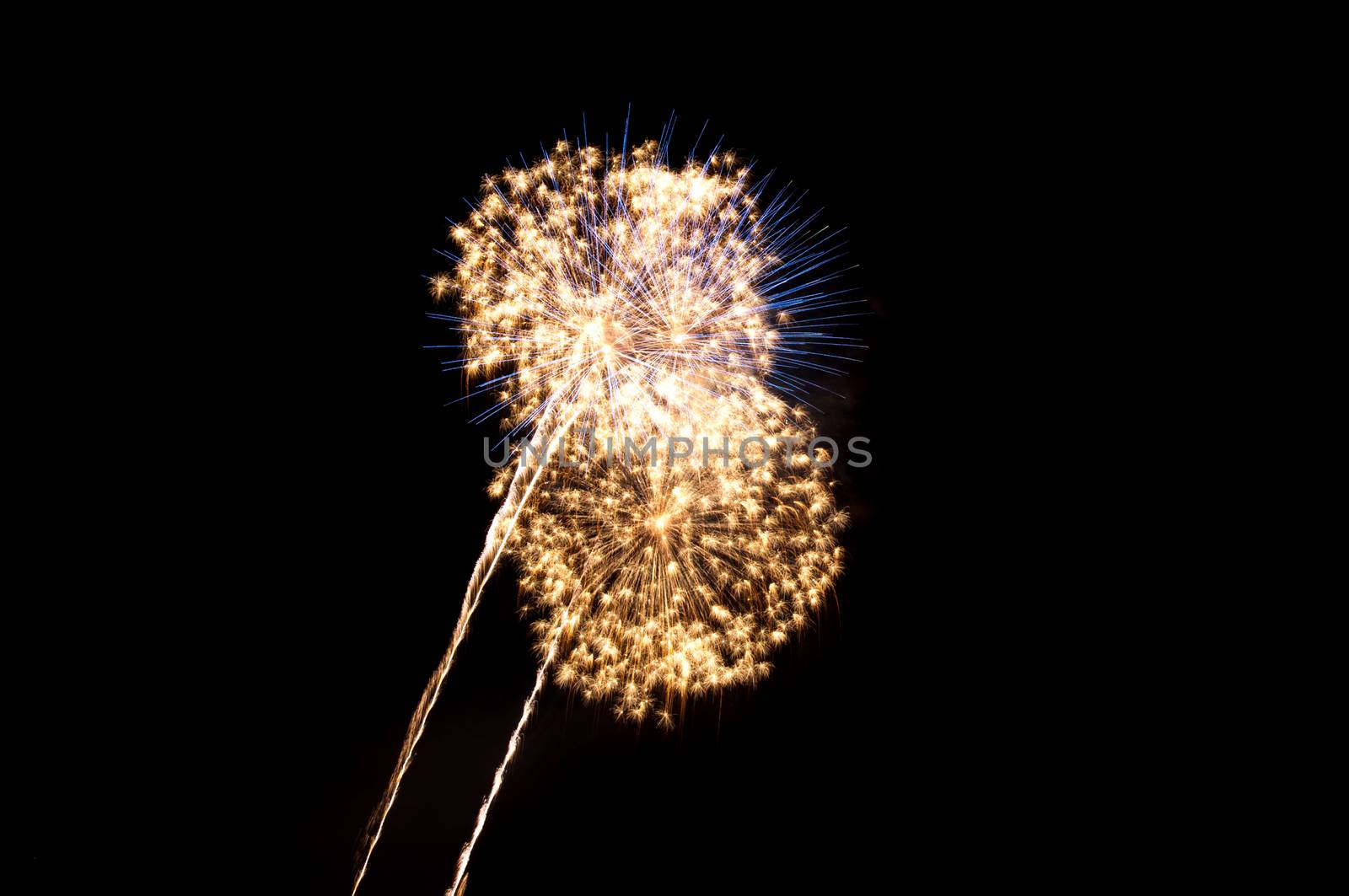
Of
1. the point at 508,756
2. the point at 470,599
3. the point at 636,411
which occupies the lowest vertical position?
the point at 508,756

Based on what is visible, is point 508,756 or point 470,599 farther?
point 508,756

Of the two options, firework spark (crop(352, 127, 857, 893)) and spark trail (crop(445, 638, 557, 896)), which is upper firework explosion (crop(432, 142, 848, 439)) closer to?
firework spark (crop(352, 127, 857, 893))

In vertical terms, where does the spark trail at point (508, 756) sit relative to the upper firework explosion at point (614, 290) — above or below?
below

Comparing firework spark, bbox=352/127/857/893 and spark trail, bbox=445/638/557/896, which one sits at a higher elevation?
firework spark, bbox=352/127/857/893

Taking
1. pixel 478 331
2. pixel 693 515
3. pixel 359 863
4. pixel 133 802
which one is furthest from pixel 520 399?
pixel 133 802

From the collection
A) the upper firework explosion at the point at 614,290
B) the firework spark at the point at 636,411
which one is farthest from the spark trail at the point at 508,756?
the upper firework explosion at the point at 614,290

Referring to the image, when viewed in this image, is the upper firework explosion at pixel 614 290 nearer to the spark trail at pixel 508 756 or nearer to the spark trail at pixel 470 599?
the spark trail at pixel 470 599

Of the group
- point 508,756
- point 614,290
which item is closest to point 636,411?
point 614,290

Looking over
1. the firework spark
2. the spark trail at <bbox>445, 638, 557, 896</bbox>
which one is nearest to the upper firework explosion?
the firework spark

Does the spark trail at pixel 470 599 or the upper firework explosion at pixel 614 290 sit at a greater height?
the upper firework explosion at pixel 614 290

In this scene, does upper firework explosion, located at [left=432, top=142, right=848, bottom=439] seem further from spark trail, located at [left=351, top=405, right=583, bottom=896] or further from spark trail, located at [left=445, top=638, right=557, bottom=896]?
spark trail, located at [left=445, top=638, right=557, bottom=896]

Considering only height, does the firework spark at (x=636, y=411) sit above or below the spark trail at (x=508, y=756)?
above

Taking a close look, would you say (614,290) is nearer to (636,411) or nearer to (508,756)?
(636,411)
